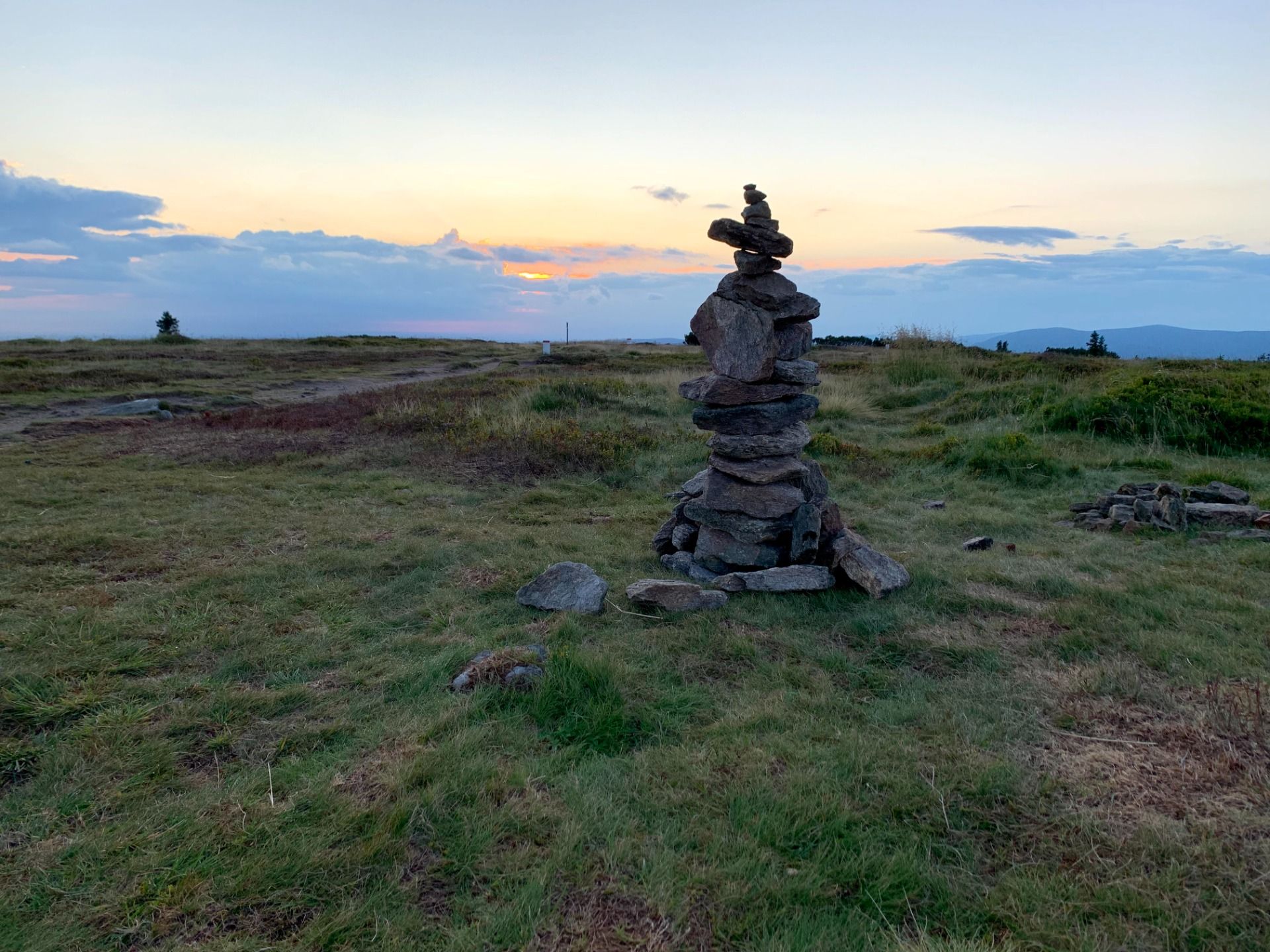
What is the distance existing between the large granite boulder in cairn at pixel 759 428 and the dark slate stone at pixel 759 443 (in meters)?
0.01

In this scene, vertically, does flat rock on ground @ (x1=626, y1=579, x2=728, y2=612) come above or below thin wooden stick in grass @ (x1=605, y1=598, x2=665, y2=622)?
above

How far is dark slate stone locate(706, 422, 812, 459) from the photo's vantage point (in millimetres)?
6934

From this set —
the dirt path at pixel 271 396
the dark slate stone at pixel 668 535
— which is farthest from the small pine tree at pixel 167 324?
the dark slate stone at pixel 668 535

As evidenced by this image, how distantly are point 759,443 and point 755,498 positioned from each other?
0.54 meters

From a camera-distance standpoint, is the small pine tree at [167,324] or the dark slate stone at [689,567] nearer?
the dark slate stone at [689,567]

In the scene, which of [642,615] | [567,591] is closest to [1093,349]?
[642,615]

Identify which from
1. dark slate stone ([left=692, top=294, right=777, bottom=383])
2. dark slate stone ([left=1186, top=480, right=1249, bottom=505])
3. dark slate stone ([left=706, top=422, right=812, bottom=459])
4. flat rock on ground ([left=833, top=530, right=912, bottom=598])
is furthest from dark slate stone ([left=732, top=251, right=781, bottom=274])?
dark slate stone ([left=1186, top=480, right=1249, bottom=505])

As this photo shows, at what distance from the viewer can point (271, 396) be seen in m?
22.3

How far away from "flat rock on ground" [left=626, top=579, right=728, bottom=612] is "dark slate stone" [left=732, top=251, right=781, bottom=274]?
299 cm

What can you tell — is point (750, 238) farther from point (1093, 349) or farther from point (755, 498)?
point (1093, 349)

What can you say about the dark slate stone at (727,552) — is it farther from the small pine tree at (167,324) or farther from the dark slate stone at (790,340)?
the small pine tree at (167,324)

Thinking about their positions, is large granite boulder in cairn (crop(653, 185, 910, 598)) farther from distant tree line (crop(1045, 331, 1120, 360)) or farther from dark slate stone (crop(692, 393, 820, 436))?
distant tree line (crop(1045, 331, 1120, 360))

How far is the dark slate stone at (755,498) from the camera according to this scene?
6.74 meters

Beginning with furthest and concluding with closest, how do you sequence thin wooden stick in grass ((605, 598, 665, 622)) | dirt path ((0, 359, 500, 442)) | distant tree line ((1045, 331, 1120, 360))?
1. distant tree line ((1045, 331, 1120, 360))
2. dirt path ((0, 359, 500, 442))
3. thin wooden stick in grass ((605, 598, 665, 622))
